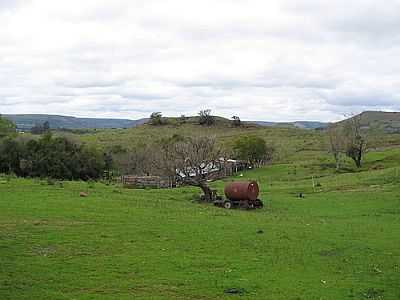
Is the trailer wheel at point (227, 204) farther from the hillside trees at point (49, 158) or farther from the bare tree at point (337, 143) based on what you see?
the bare tree at point (337, 143)

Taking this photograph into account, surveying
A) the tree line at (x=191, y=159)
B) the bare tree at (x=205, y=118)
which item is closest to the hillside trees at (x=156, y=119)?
the bare tree at (x=205, y=118)

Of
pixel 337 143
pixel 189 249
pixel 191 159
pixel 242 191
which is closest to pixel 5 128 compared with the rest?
pixel 191 159

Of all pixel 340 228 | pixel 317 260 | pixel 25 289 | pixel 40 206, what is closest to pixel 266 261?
pixel 317 260

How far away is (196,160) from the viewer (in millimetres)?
52750

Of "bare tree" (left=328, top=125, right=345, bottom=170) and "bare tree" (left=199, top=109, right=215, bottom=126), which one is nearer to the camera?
"bare tree" (left=328, top=125, right=345, bottom=170)

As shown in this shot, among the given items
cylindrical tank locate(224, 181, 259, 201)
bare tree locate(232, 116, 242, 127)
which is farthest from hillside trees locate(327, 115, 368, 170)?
bare tree locate(232, 116, 242, 127)

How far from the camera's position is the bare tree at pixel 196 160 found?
159ft

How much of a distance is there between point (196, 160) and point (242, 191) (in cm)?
1016

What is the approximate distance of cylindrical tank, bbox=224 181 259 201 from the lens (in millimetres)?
43438

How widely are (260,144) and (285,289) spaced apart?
82.0m

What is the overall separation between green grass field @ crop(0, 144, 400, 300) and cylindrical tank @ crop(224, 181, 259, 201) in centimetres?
204

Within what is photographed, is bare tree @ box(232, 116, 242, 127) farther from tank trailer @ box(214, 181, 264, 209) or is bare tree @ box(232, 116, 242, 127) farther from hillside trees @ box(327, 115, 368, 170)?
tank trailer @ box(214, 181, 264, 209)

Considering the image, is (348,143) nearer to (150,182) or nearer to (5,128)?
(150,182)

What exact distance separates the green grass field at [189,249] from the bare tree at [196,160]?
4268 millimetres
